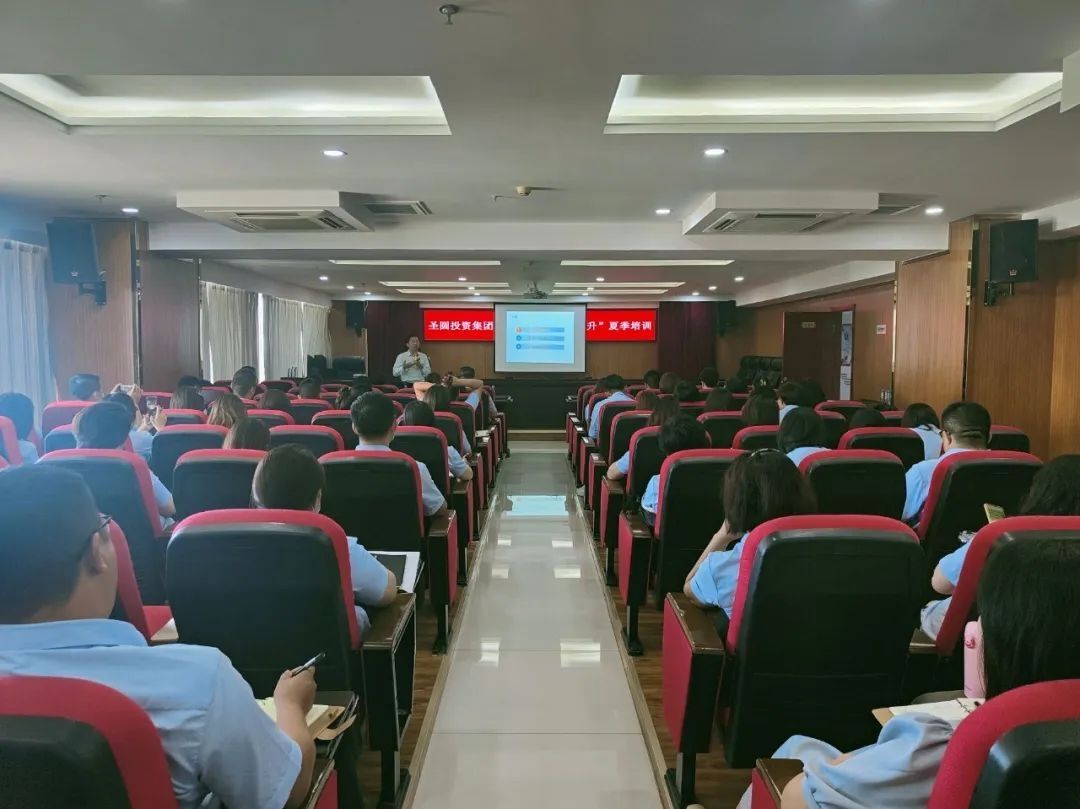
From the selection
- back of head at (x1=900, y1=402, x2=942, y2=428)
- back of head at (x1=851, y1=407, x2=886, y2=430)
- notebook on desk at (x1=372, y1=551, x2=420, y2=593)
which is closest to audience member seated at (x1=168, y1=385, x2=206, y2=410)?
notebook on desk at (x1=372, y1=551, x2=420, y2=593)

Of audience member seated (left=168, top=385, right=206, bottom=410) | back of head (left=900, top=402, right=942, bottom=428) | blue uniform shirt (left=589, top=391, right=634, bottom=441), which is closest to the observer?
back of head (left=900, top=402, right=942, bottom=428)

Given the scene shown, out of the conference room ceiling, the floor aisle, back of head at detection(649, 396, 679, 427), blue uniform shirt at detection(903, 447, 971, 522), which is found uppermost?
the conference room ceiling

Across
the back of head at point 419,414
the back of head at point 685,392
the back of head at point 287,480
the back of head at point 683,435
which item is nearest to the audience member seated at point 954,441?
the back of head at point 683,435

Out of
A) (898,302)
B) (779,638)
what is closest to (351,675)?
(779,638)

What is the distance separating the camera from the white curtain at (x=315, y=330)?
15.9m

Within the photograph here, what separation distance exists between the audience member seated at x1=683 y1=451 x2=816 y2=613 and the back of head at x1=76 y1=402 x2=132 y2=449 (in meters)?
2.73

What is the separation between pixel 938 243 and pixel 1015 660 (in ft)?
24.8

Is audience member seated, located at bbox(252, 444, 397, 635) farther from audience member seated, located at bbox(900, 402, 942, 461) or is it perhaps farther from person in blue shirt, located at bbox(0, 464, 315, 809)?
audience member seated, located at bbox(900, 402, 942, 461)

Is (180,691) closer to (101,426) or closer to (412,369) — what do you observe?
(101,426)

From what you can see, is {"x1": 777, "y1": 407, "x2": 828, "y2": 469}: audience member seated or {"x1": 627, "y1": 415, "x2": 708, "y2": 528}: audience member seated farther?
{"x1": 627, "y1": 415, "x2": 708, "y2": 528}: audience member seated

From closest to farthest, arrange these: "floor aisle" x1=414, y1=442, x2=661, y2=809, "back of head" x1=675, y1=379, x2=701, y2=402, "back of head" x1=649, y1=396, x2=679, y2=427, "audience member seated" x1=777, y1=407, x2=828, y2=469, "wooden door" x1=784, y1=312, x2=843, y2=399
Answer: "floor aisle" x1=414, y1=442, x2=661, y2=809 < "audience member seated" x1=777, y1=407, x2=828, y2=469 < "back of head" x1=649, y1=396, x2=679, y2=427 < "back of head" x1=675, y1=379, x2=701, y2=402 < "wooden door" x1=784, y1=312, x2=843, y2=399

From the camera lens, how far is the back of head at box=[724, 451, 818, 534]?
86.5 inches

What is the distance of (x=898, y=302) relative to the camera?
848 centimetres

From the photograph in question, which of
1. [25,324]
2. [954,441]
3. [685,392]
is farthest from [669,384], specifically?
[25,324]
